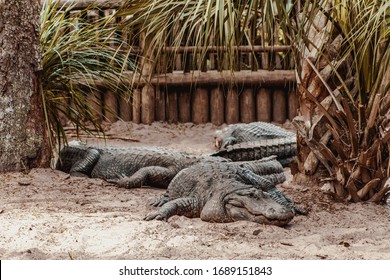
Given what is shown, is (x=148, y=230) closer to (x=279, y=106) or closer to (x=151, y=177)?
(x=151, y=177)

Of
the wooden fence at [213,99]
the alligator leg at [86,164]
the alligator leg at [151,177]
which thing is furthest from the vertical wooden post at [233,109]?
the alligator leg at [151,177]

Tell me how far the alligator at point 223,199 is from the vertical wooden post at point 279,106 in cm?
437

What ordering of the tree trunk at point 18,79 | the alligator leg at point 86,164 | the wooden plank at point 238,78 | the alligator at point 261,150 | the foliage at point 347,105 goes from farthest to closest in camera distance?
the wooden plank at point 238,78, the alligator at point 261,150, the alligator leg at point 86,164, the tree trunk at point 18,79, the foliage at point 347,105

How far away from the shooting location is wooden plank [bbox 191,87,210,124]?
347 inches

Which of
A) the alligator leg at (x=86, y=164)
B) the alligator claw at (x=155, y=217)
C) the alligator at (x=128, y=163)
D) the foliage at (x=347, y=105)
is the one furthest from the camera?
the alligator leg at (x=86, y=164)

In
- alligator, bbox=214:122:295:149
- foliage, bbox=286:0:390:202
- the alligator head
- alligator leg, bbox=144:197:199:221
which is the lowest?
alligator, bbox=214:122:295:149

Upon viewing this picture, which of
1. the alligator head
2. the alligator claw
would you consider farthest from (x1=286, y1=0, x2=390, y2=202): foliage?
the alligator claw

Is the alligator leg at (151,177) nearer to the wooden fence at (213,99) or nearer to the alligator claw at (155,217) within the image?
the alligator claw at (155,217)

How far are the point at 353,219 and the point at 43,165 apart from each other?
238 centimetres

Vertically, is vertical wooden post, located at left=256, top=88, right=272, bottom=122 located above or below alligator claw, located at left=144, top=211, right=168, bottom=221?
below

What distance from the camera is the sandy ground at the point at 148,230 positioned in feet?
10.8

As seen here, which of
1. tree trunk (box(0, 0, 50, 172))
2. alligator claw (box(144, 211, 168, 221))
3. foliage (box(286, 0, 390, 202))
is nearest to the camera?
alligator claw (box(144, 211, 168, 221))

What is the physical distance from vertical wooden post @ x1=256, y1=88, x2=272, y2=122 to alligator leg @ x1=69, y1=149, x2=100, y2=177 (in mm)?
3082

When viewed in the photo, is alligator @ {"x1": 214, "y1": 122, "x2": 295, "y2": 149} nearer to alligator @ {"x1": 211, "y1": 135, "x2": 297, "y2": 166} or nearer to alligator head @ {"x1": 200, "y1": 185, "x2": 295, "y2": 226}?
alligator @ {"x1": 211, "y1": 135, "x2": 297, "y2": 166}
